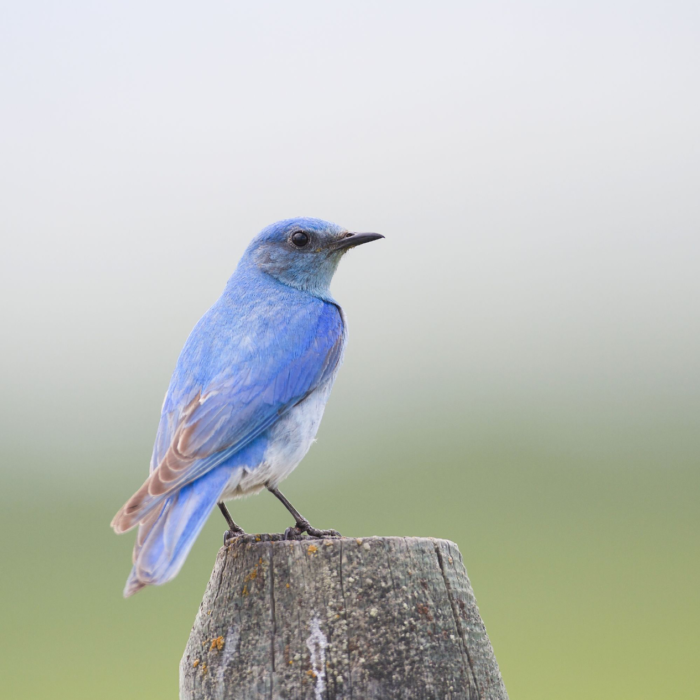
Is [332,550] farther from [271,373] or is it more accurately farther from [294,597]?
[271,373]

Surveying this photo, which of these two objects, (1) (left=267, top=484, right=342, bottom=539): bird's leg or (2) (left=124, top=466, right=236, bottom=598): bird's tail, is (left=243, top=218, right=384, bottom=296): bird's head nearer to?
(1) (left=267, top=484, right=342, bottom=539): bird's leg

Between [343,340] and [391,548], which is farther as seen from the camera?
[343,340]

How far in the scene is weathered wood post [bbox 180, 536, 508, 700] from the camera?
302 cm

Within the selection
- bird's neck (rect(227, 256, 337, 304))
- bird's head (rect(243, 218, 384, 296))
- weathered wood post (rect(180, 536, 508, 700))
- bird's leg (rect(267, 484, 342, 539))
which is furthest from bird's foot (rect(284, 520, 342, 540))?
bird's head (rect(243, 218, 384, 296))

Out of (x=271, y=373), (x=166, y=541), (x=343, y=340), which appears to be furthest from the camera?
(x=343, y=340)

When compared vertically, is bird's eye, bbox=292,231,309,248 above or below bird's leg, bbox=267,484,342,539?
above

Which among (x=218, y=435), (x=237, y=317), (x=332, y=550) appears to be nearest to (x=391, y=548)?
(x=332, y=550)

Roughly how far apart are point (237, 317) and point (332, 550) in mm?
2170

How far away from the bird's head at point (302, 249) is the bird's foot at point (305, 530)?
72.8 inches

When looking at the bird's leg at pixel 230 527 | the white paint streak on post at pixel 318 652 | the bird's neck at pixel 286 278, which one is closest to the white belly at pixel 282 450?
the bird's leg at pixel 230 527

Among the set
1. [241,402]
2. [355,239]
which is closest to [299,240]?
[355,239]

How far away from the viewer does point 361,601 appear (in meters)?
3.12

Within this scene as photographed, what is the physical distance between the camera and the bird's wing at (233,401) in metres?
3.96

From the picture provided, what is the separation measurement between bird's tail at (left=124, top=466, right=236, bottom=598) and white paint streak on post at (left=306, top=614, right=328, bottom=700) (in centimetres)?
66
